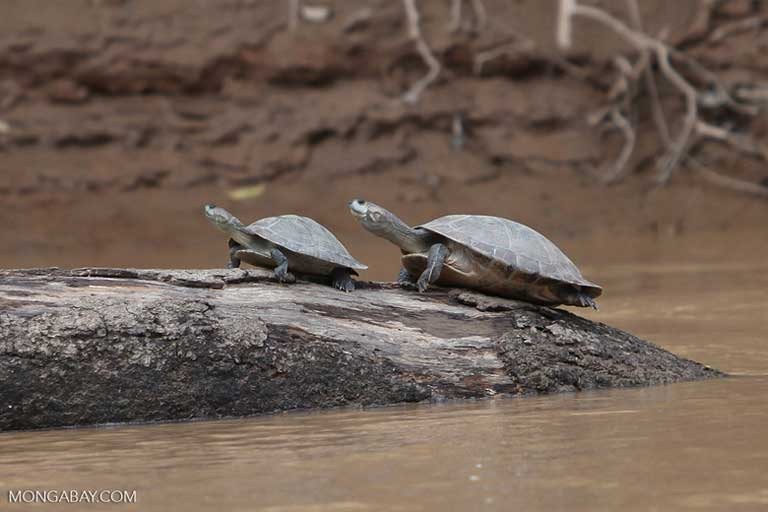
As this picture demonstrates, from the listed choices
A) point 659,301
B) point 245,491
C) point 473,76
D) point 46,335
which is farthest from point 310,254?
point 473,76

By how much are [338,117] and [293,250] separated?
8820mm

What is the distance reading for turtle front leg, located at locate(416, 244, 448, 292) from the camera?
14.3 ft

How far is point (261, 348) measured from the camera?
12.7 ft

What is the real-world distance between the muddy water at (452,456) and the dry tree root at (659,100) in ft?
27.9

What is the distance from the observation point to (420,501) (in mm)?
2469

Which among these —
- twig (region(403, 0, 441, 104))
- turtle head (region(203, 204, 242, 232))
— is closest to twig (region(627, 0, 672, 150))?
twig (region(403, 0, 441, 104))

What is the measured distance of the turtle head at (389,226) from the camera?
4.55m

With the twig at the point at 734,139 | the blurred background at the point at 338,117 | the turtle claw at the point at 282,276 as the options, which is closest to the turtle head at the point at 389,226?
the turtle claw at the point at 282,276

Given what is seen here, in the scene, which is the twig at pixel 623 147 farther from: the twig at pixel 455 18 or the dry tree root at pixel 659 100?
the twig at pixel 455 18

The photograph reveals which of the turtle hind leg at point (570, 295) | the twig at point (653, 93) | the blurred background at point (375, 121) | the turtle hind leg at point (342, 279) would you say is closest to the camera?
the turtle hind leg at point (342, 279)

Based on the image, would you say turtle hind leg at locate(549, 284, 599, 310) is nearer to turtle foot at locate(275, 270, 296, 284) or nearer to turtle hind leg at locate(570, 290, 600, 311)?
turtle hind leg at locate(570, 290, 600, 311)

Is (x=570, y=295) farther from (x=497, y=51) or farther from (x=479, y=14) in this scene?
(x=479, y=14)

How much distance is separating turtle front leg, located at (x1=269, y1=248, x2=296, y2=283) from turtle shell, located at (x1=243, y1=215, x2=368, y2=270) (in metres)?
0.04

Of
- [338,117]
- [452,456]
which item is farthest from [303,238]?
[338,117]
